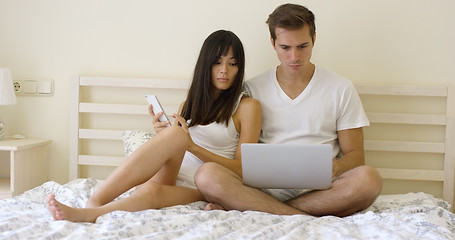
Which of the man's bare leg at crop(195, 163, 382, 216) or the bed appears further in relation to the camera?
the bed

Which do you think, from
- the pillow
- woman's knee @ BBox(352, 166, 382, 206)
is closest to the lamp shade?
the pillow

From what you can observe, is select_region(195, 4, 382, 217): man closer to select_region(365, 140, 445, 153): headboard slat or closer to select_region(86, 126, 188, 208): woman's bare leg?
select_region(86, 126, 188, 208): woman's bare leg

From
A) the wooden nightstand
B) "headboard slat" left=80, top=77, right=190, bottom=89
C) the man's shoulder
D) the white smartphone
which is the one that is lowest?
the wooden nightstand

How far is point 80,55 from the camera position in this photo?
228 cm

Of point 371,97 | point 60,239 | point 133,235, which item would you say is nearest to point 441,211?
point 371,97

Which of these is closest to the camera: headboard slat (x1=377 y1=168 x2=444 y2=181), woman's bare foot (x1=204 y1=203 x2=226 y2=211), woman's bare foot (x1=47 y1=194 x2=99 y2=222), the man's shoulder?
woman's bare foot (x1=47 y1=194 x2=99 y2=222)

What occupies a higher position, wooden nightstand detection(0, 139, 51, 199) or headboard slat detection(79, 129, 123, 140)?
headboard slat detection(79, 129, 123, 140)

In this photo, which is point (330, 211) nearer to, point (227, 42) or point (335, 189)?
point (335, 189)

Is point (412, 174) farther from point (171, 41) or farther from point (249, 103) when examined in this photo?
point (171, 41)

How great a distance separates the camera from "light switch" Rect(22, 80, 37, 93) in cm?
228

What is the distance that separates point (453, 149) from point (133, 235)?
1427 millimetres

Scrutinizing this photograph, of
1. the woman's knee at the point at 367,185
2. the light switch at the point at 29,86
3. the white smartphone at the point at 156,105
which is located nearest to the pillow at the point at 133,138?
the white smartphone at the point at 156,105

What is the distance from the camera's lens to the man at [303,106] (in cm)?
172

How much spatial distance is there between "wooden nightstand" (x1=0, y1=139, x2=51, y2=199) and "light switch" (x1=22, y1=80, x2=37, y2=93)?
0.22m
